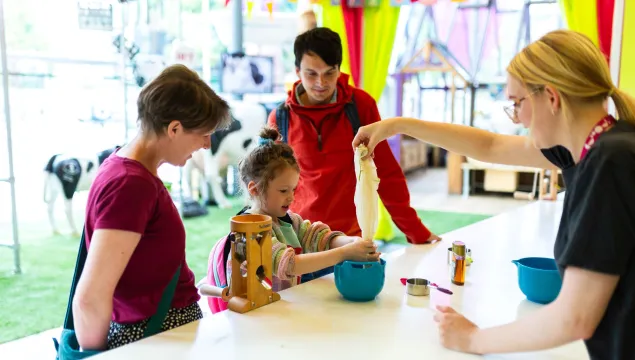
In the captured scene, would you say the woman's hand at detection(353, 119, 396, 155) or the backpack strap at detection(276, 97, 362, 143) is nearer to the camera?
the woman's hand at detection(353, 119, 396, 155)

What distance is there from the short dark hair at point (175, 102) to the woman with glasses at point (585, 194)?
0.67 m

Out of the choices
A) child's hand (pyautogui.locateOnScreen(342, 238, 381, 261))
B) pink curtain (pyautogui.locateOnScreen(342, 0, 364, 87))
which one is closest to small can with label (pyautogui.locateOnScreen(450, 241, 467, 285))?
child's hand (pyautogui.locateOnScreen(342, 238, 381, 261))

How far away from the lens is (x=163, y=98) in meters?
1.26

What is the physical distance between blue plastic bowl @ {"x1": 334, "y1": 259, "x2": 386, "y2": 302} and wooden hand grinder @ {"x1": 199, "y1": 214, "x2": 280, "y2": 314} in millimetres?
185

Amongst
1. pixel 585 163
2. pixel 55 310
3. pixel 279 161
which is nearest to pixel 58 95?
pixel 55 310

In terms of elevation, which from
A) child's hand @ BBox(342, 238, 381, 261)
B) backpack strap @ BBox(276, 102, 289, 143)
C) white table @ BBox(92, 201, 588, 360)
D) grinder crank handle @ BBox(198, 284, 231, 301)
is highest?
backpack strap @ BBox(276, 102, 289, 143)

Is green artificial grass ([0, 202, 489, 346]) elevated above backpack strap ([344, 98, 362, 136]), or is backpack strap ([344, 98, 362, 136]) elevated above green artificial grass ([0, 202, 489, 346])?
backpack strap ([344, 98, 362, 136])

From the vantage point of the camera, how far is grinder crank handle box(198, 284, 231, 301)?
139 cm

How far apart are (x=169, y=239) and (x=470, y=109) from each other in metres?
8.11

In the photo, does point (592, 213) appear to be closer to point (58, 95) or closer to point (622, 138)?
point (622, 138)

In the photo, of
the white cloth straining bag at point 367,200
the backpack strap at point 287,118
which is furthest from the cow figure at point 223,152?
the white cloth straining bag at point 367,200

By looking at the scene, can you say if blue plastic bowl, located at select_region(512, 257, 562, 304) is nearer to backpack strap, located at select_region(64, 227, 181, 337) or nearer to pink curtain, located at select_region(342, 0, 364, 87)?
backpack strap, located at select_region(64, 227, 181, 337)

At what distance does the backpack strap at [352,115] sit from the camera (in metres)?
2.21

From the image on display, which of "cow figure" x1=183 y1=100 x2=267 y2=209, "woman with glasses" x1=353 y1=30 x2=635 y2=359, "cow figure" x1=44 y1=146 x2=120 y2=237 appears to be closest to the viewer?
"woman with glasses" x1=353 y1=30 x2=635 y2=359
